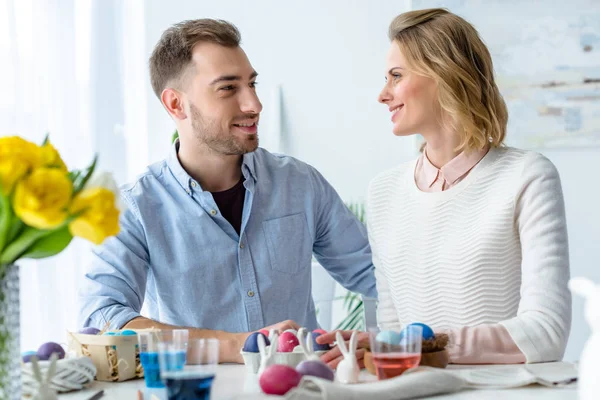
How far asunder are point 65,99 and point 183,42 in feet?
3.28

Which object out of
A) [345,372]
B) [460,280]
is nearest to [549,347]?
[460,280]

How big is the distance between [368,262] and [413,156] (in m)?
1.50

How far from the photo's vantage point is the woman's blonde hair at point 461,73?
1.94 metres

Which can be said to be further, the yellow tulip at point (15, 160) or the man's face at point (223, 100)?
the man's face at point (223, 100)

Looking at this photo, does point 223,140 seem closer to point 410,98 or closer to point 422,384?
point 410,98

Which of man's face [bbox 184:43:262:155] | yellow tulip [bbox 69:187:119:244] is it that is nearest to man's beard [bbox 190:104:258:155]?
man's face [bbox 184:43:262:155]

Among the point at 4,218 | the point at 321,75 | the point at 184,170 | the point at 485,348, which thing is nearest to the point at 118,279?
the point at 184,170

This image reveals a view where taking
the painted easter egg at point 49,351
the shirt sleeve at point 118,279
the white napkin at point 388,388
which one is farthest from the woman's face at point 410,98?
the painted easter egg at point 49,351

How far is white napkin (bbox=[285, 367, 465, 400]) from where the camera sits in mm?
1089

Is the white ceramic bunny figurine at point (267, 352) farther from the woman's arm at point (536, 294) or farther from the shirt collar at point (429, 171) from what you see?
the shirt collar at point (429, 171)

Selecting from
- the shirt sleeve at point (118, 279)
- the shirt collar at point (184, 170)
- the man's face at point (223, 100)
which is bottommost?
the shirt sleeve at point (118, 279)

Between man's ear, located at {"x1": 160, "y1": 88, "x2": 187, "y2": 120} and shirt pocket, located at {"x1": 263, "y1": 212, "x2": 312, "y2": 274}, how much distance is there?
0.53m

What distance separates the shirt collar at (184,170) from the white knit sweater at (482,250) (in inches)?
18.1

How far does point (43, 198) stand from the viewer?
0.94 metres
